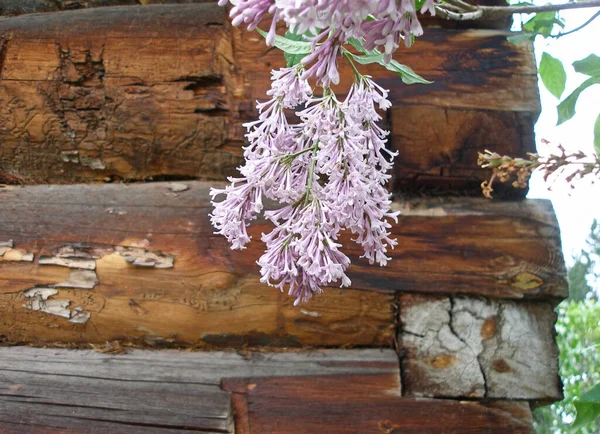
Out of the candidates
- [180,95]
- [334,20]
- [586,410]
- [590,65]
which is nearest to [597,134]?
[590,65]

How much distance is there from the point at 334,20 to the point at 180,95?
1.28m

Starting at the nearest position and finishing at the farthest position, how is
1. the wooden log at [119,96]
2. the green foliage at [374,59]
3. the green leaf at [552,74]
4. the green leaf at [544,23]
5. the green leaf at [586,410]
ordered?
the green foliage at [374,59] < the green leaf at [586,410] < the green leaf at [544,23] < the green leaf at [552,74] < the wooden log at [119,96]

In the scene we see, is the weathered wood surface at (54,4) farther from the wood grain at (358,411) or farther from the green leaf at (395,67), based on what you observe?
the green leaf at (395,67)

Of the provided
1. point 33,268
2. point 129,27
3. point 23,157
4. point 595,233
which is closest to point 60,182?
point 23,157

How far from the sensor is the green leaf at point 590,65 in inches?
40.8

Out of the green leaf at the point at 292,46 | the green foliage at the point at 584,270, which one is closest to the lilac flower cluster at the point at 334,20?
the green leaf at the point at 292,46

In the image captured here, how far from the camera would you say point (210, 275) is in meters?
1.57

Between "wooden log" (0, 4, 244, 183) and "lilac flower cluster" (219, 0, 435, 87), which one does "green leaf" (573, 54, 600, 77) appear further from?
"wooden log" (0, 4, 244, 183)

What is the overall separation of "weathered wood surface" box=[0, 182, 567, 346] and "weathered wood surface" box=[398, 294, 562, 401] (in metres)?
0.05

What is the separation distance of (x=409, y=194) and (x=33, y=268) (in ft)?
3.63

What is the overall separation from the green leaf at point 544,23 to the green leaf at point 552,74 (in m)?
0.07

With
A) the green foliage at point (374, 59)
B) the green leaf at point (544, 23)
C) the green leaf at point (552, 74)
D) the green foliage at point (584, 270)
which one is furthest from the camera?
the green foliage at point (584, 270)

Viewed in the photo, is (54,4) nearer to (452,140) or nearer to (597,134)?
(452,140)

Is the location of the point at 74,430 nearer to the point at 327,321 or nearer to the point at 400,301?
the point at 327,321
